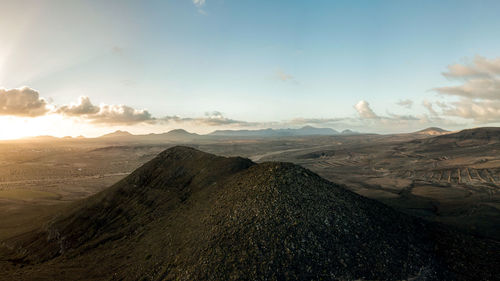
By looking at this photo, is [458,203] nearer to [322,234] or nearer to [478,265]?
[478,265]

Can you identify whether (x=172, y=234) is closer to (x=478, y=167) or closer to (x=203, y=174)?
(x=203, y=174)

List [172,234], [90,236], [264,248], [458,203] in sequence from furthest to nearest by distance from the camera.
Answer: [458,203] → [90,236] → [172,234] → [264,248]

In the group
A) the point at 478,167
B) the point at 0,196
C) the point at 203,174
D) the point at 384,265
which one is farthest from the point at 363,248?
the point at 478,167

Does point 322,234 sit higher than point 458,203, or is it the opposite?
point 322,234

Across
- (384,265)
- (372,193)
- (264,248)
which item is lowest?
(372,193)

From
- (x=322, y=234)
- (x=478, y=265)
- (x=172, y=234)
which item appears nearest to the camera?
(x=322, y=234)

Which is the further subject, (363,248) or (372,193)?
(372,193)
